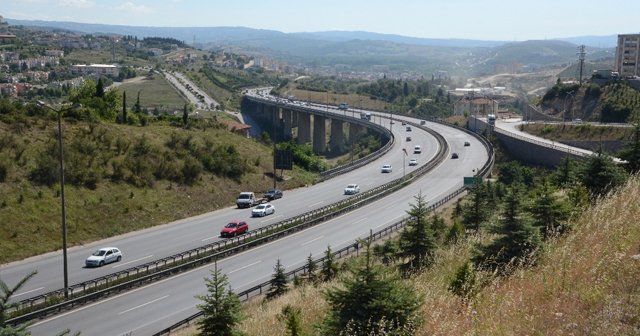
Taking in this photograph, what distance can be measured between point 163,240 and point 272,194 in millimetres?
16229

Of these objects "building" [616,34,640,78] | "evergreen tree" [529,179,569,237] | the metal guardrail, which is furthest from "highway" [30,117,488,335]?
"building" [616,34,640,78]

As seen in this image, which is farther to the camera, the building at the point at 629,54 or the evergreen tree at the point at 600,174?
the building at the point at 629,54

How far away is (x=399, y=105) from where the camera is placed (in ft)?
574

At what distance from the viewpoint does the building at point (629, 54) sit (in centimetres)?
13238

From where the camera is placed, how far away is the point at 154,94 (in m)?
150

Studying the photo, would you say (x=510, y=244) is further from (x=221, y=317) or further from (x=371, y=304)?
(x=221, y=317)

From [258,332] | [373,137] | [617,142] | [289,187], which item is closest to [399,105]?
[373,137]

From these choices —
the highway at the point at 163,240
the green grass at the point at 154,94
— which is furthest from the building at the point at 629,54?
the highway at the point at 163,240

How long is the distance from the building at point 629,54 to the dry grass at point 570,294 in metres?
133

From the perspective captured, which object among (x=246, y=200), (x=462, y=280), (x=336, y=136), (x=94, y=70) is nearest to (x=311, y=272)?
(x=462, y=280)

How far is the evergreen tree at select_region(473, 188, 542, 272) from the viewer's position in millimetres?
13822

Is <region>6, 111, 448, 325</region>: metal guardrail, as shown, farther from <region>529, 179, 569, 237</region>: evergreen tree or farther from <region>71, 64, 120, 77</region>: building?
<region>71, 64, 120, 77</region>: building

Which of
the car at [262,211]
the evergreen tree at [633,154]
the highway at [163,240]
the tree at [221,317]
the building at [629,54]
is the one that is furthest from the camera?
the building at [629,54]

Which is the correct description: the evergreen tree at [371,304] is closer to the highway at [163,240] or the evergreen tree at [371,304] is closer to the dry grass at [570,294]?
the dry grass at [570,294]
